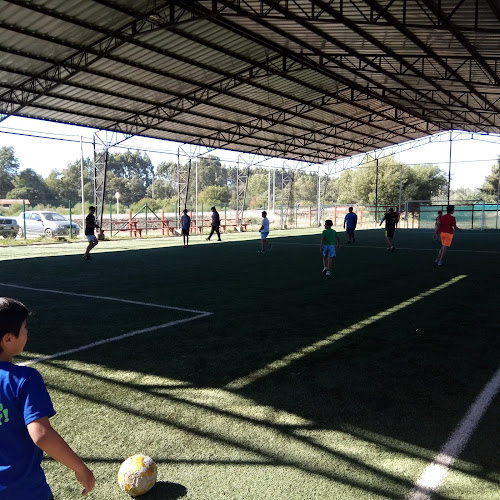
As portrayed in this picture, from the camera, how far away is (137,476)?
Result: 298 centimetres

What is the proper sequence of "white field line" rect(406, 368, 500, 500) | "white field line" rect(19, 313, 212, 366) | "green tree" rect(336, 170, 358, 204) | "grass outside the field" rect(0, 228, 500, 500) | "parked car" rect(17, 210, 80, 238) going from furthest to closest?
"green tree" rect(336, 170, 358, 204) → "parked car" rect(17, 210, 80, 238) → "white field line" rect(19, 313, 212, 366) → "grass outside the field" rect(0, 228, 500, 500) → "white field line" rect(406, 368, 500, 500)

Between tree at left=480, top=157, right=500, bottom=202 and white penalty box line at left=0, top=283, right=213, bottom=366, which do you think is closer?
white penalty box line at left=0, top=283, right=213, bottom=366

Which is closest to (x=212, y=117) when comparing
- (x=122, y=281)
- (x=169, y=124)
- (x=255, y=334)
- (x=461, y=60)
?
(x=169, y=124)

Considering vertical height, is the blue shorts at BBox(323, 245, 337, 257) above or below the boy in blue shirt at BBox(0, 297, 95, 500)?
below

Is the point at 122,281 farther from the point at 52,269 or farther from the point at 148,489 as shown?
the point at 148,489

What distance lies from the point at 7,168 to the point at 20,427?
10176 centimetres

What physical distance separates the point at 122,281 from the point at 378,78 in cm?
2073

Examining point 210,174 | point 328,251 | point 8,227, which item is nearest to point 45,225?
point 8,227

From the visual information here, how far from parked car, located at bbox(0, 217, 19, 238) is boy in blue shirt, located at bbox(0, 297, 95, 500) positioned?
29.9 metres

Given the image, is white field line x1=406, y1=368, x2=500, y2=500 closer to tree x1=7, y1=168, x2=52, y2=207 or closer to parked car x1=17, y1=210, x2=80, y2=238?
parked car x1=17, y1=210, x2=80, y2=238

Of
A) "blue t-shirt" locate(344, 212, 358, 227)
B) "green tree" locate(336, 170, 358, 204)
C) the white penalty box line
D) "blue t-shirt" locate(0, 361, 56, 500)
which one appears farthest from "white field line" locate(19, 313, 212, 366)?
"green tree" locate(336, 170, 358, 204)

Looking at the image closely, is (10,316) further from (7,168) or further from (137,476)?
(7,168)

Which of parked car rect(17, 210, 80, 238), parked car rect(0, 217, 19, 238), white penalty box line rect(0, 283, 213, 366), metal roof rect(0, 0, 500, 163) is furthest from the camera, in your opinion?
parked car rect(17, 210, 80, 238)

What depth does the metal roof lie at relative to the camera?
16516 mm
